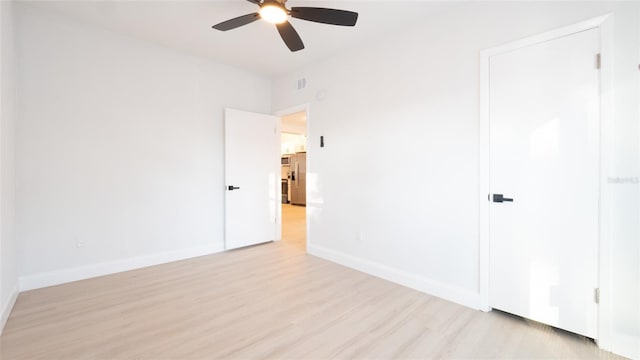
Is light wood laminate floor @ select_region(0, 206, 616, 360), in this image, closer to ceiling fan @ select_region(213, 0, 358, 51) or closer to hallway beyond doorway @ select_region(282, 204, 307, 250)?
hallway beyond doorway @ select_region(282, 204, 307, 250)

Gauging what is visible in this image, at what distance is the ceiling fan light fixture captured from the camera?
79.7 inches

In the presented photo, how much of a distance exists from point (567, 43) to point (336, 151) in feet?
7.59

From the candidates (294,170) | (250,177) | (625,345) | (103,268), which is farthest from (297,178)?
(625,345)

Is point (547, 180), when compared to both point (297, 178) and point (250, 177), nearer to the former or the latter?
point (250, 177)

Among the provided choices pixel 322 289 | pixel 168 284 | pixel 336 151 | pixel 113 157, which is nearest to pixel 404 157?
pixel 336 151

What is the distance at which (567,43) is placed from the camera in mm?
1887

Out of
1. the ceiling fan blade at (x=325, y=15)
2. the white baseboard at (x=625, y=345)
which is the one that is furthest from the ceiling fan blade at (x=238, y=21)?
the white baseboard at (x=625, y=345)

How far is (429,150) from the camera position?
8.55 feet

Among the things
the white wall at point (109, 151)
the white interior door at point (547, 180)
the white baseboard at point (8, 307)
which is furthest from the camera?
the white wall at point (109, 151)

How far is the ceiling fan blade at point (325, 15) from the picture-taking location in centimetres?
199

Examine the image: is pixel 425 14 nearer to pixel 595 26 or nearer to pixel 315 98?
pixel 595 26

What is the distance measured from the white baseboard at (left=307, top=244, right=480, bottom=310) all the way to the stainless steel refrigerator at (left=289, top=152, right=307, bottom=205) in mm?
5759

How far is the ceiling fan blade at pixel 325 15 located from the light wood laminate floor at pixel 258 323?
2320 millimetres

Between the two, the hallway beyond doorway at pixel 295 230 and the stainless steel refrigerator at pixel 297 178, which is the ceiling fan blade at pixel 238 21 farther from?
the stainless steel refrigerator at pixel 297 178
